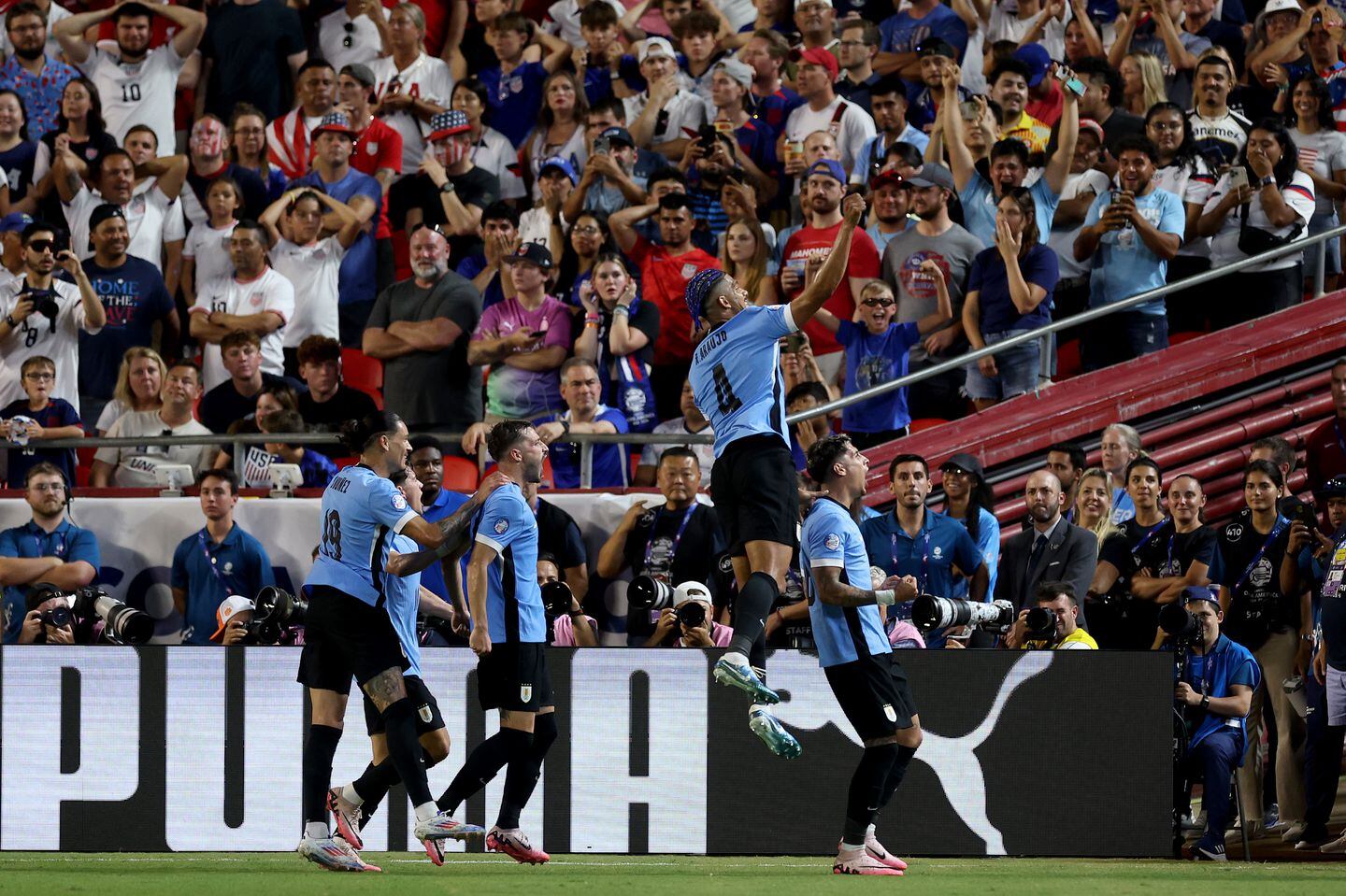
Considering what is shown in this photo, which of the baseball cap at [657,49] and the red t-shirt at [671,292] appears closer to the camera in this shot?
the red t-shirt at [671,292]

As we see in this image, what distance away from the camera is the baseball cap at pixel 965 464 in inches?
441

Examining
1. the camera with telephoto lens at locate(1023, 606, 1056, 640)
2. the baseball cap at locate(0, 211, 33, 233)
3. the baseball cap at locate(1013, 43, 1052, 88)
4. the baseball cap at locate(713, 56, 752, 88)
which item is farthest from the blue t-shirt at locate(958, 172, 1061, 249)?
the baseball cap at locate(0, 211, 33, 233)

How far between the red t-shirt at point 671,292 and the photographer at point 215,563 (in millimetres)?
3153

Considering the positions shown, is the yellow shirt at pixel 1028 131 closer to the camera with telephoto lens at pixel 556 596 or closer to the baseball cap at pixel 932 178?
the baseball cap at pixel 932 178

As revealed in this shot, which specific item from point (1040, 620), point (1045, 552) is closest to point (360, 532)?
point (1040, 620)

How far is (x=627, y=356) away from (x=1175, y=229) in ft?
12.5

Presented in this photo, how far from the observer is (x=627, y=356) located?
41.8ft

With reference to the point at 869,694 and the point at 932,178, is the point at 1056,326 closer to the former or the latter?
the point at 932,178

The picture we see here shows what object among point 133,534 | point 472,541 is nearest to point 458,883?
point 472,541

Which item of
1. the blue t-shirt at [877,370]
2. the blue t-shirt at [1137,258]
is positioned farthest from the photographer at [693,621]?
the blue t-shirt at [1137,258]

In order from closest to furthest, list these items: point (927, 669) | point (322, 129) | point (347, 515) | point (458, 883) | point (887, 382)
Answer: point (458, 883) < point (347, 515) < point (927, 669) < point (887, 382) < point (322, 129)

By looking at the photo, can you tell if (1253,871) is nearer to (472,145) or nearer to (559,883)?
(559,883)

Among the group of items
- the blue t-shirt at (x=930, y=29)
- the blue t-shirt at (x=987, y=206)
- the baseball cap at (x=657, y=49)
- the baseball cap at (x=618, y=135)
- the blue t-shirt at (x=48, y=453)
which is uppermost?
the blue t-shirt at (x=930, y=29)

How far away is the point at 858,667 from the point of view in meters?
8.53
